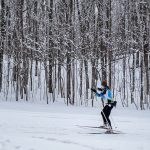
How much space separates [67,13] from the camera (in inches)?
1136

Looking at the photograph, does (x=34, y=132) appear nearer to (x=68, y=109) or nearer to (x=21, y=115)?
(x=21, y=115)

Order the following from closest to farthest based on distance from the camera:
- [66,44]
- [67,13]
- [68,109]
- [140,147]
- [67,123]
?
[140,147], [67,123], [68,109], [66,44], [67,13]

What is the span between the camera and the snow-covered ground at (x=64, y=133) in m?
11.8

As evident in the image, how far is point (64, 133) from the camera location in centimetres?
1408

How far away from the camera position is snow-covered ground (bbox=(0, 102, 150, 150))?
38.6 feet

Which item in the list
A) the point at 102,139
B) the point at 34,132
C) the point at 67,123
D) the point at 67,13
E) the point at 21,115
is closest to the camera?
the point at 102,139

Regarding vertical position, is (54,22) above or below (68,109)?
above

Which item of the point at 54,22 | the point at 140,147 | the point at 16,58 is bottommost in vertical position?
the point at 140,147

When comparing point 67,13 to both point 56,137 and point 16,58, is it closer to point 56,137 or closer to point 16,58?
point 16,58

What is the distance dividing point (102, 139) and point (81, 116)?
648 centimetres

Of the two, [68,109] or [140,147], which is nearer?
[140,147]

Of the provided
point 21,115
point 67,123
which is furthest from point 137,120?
point 21,115

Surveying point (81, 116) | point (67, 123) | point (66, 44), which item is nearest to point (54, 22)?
point (66, 44)

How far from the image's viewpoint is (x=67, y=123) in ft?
55.1
